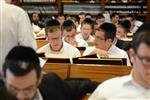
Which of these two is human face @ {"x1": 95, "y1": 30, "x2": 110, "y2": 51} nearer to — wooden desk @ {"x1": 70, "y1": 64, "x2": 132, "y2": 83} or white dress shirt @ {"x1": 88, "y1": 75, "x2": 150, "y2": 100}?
wooden desk @ {"x1": 70, "y1": 64, "x2": 132, "y2": 83}

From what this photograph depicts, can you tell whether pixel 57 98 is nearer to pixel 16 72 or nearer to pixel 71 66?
pixel 16 72

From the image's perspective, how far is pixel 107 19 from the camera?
26.7 feet

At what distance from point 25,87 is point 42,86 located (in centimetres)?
33

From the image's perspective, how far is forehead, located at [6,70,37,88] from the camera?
5.48ft

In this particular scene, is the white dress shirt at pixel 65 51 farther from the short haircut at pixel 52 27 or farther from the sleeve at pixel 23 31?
the sleeve at pixel 23 31

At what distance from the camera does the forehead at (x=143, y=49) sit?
1720mm

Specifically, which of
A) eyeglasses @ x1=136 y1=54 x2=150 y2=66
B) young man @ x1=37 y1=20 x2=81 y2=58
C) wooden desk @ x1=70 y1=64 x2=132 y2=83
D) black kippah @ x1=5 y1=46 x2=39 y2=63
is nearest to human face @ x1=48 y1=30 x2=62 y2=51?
young man @ x1=37 y1=20 x2=81 y2=58

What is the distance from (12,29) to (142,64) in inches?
47.1

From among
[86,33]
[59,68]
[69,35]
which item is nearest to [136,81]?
[59,68]

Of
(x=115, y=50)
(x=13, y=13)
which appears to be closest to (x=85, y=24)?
(x=115, y=50)

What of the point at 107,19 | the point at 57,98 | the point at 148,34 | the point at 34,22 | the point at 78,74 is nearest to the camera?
the point at 148,34

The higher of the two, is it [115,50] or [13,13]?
[13,13]

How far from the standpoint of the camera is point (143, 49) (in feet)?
5.71

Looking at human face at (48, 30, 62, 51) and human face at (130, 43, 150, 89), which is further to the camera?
human face at (48, 30, 62, 51)
